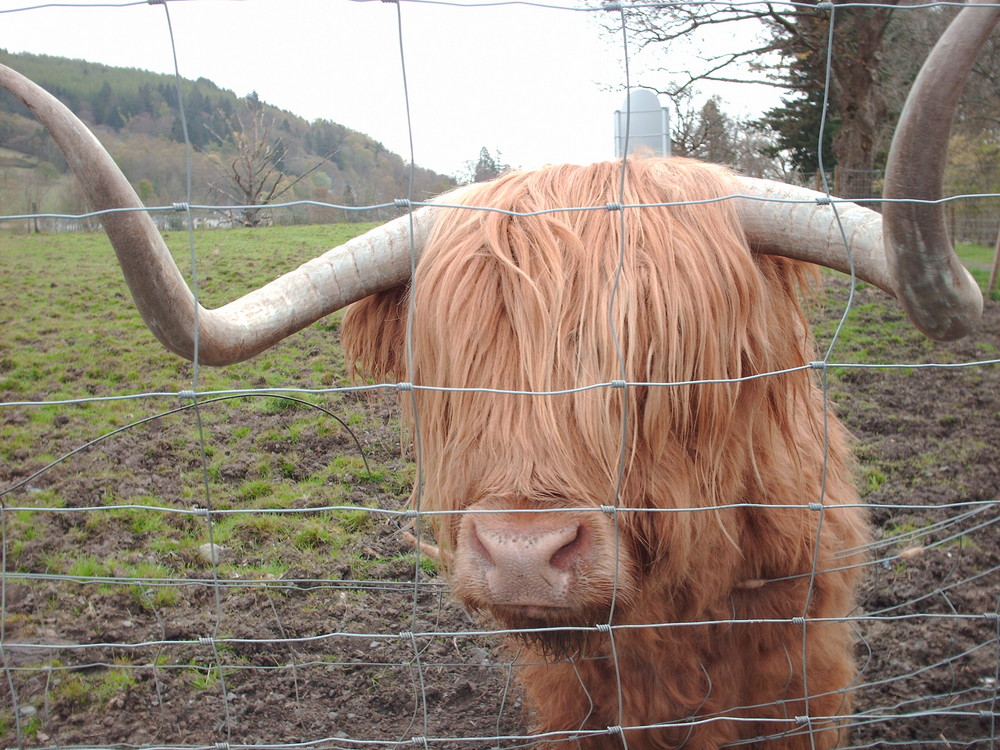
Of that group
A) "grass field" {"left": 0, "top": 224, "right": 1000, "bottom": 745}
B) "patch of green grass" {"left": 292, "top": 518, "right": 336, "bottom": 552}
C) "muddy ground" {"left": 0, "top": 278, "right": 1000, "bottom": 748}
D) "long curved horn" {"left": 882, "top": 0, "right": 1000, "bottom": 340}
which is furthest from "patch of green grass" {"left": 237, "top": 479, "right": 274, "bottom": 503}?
"long curved horn" {"left": 882, "top": 0, "right": 1000, "bottom": 340}

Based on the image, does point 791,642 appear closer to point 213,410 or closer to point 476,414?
point 476,414

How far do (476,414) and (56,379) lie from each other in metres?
5.45

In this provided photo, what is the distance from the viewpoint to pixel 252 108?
13.0ft

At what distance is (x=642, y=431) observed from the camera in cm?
183

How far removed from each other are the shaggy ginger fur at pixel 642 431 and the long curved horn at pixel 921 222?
207 mm

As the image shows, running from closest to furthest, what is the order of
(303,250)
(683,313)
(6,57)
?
(683,313), (6,57), (303,250)

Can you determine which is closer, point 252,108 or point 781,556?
point 781,556

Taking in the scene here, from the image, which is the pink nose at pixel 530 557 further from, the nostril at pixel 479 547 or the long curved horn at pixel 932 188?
the long curved horn at pixel 932 188

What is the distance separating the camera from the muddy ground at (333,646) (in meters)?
2.64

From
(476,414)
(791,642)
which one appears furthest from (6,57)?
(791,642)

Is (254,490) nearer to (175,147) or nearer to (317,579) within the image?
(317,579)

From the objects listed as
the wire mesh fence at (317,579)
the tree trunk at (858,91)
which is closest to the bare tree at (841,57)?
the tree trunk at (858,91)

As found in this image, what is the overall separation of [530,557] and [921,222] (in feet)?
2.95

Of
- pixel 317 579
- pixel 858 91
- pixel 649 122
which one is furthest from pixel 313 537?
pixel 858 91
